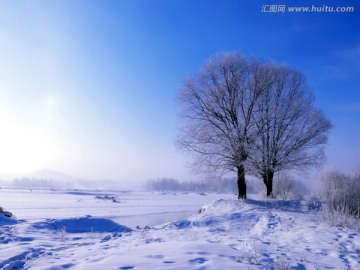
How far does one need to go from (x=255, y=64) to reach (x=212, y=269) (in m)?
15.7

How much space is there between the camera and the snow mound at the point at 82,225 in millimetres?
11852

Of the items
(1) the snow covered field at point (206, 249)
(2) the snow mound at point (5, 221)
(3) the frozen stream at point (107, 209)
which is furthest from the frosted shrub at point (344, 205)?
(2) the snow mound at point (5, 221)

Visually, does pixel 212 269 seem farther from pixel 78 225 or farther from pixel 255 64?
pixel 255 64

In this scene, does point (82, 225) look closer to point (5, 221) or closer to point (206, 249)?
point (5, 221)

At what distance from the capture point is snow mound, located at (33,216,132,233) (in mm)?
11852

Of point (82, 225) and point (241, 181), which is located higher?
point (241, 181)

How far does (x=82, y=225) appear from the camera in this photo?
1295 centimetres

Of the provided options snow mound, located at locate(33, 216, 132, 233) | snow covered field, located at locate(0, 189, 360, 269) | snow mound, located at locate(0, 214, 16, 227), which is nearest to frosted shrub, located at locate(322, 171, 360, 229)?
snow covered field, located at locate(0, 189, 360, 269)

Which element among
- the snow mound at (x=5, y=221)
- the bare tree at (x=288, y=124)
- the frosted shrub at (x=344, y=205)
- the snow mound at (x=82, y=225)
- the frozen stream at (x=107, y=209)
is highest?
the bare tree at (x=288, y=124)

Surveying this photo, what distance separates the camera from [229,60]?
18.2m

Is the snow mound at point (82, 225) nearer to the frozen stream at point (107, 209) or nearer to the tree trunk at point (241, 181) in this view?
the frozen stream at point (107, 209)

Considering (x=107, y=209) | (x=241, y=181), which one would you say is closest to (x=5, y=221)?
(x=241, y=181)

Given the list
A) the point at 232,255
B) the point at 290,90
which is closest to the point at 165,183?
the point at 290,90

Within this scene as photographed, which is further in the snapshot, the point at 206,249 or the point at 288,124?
the point at 288,124
